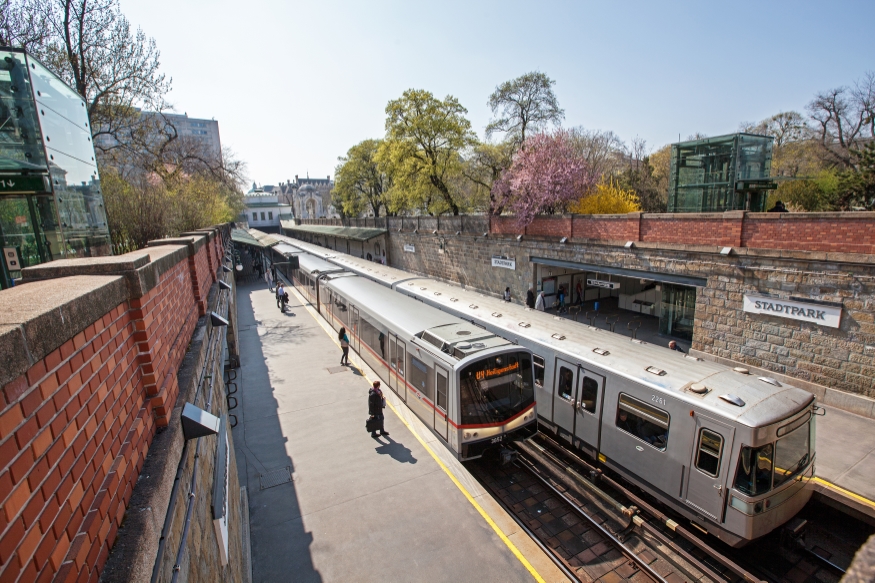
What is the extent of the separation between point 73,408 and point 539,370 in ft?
27.5

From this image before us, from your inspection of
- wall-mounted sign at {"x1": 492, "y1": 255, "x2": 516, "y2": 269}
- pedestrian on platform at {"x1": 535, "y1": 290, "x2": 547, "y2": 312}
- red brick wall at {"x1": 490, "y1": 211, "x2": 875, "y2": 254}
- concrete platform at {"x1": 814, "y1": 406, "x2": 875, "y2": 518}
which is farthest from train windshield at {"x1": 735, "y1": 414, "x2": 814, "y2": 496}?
wall-mounted sign at {"x1": 492, "y1": 255, "x2": 516, "y2": 269}

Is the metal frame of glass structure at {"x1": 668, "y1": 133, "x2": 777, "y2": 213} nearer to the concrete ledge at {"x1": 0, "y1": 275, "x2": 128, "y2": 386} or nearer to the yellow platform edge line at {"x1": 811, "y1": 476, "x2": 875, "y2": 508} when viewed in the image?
the yellow platform edge line at {"x1": 811, "y1": 476, "x2": 875, "y2": 508}

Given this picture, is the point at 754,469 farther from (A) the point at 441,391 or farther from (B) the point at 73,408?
(B) the point at 73,408

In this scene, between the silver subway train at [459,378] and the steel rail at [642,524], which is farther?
the silver subway train at [459,378]

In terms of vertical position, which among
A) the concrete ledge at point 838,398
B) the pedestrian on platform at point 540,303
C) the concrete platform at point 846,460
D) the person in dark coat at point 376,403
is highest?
the person in dark coat at point 376,403

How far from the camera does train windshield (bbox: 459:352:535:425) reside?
794cm

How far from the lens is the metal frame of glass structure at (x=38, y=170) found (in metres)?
5.92

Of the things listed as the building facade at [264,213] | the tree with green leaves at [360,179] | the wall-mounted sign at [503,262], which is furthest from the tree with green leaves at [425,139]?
the building facade at [264,213]

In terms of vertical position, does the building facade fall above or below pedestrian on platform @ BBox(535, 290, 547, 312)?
above

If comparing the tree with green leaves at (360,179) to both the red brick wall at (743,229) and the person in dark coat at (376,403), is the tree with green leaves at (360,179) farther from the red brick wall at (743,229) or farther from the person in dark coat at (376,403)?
the person in dark coat at (376,403)

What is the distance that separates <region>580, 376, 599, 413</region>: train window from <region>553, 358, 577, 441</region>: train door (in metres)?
0.18

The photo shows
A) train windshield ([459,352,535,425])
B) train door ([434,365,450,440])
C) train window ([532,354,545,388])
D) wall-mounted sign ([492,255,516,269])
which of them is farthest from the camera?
wall-mounted sign ([492,255,516,269])

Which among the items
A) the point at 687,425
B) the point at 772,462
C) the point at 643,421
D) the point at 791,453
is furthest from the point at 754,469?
the point at 643,421

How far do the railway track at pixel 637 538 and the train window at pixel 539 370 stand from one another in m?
1.75
